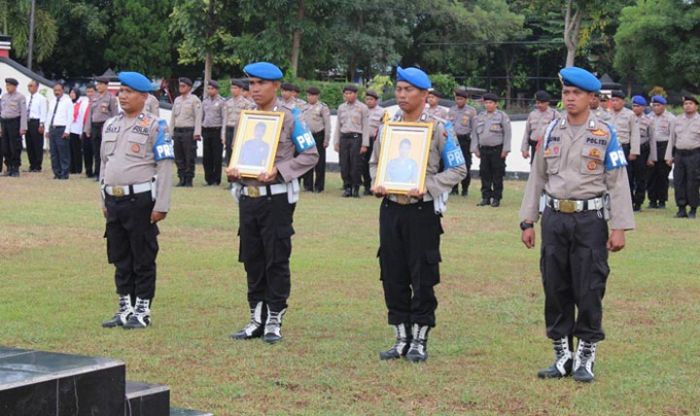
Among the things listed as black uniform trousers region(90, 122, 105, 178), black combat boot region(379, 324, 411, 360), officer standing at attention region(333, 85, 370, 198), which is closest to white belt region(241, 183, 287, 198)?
black combat boot region(379, 324, 411, 360)

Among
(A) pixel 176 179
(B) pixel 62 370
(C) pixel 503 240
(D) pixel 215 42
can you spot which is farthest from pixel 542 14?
(B) pixel 62 370

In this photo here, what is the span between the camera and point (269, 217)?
894 cm

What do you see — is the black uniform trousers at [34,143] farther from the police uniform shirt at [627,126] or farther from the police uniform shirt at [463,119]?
the police uniform shirt at [627,126]

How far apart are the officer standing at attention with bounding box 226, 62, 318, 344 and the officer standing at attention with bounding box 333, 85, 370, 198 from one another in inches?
502

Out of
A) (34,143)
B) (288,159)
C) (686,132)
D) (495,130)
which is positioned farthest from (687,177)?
(34,143)

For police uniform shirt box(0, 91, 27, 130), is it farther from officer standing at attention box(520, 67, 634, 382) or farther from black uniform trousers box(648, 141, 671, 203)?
officer standing at attention box(520, 67, 634, 382)

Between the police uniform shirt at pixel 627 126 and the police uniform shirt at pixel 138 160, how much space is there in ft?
38.1

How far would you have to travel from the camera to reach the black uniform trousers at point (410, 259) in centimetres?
827

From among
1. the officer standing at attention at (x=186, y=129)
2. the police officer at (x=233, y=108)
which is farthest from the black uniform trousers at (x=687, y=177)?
the officer standing at attention at (x=186, y=129)

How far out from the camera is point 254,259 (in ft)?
29.9

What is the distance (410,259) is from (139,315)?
2.44m

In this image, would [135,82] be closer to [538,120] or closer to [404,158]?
[404,158]

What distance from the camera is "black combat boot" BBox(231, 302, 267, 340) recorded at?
9.13 metres

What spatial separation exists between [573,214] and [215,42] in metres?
31.6
